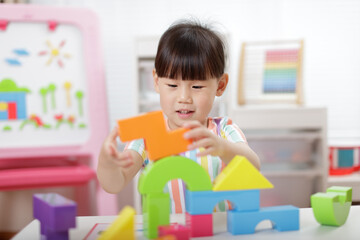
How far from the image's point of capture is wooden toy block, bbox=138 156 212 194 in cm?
68

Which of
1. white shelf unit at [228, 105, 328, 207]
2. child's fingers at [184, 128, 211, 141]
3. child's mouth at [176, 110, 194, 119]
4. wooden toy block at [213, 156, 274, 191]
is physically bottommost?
white shelf unit at [228, 105, 328, 207]

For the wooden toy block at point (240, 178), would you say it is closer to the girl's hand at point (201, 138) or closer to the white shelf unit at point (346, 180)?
the girl's hand at point (201, 138)

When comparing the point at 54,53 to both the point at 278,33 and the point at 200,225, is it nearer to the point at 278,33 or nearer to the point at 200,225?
the point at 278,33

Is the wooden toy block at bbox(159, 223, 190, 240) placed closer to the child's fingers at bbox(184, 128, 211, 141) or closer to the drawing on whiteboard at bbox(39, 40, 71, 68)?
the child's fingers at bbox(184, 128, 211, 141)

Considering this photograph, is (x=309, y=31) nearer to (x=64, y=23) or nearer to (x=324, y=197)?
(x=64, y=23)

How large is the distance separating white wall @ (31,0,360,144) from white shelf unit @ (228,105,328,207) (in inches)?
13.3

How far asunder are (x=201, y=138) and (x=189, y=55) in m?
0.30

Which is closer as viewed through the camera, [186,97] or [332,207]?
[332,207]

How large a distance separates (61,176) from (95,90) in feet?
1.53

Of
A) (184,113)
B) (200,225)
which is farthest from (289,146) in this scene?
(200,225)

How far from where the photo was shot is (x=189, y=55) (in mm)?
968

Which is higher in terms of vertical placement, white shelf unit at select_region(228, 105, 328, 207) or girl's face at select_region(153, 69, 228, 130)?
girl's face at select_region(153, 69, 228, 130)

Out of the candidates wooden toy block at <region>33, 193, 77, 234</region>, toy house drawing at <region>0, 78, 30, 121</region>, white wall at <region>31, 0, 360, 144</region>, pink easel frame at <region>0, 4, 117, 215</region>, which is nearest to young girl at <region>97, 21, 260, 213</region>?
wooden toy block at <region>33, 193, 77, 234</region>

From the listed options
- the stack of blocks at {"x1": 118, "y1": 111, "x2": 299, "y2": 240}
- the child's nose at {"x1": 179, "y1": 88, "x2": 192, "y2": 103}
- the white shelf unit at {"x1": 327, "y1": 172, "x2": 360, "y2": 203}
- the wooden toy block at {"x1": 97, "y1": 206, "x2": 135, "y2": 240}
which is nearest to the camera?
the wooden toy block at {"x1": 97, "y1": 206, "x2": 135, "y2": 240}
